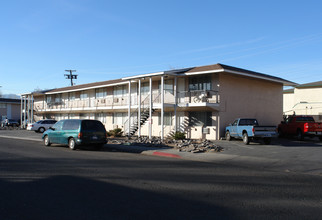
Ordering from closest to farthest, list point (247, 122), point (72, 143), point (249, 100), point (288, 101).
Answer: point (72, 143) → point (247, 122) → point (249, 100) → point (288, 101)

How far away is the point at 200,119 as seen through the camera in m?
24.6

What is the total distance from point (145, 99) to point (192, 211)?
2157cm

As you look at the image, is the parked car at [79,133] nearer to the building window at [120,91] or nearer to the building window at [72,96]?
the building window at [120,91]

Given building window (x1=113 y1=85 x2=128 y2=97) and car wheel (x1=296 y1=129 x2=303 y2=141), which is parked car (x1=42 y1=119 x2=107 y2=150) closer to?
building window (x1=113 y1=85 x2=128 y2=97)

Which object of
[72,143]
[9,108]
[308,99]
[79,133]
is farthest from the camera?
[9,108]

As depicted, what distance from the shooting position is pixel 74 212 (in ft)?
18.1

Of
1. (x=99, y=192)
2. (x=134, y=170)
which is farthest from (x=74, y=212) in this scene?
(x=134, y=170)

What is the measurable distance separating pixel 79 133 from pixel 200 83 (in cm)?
1168

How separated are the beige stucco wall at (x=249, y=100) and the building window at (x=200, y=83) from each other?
1135 millimetres

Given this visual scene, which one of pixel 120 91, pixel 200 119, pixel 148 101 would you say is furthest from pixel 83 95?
pixel 200 119

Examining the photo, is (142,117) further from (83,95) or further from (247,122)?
(83,95)

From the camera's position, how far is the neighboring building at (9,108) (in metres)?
57.9

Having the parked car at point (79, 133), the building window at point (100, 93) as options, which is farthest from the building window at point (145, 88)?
the parked car at point (79, 133)

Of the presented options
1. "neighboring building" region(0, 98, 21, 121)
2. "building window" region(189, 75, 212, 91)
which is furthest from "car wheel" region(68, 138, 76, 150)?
"neighboring building" region(0, 98, 21, 121)
